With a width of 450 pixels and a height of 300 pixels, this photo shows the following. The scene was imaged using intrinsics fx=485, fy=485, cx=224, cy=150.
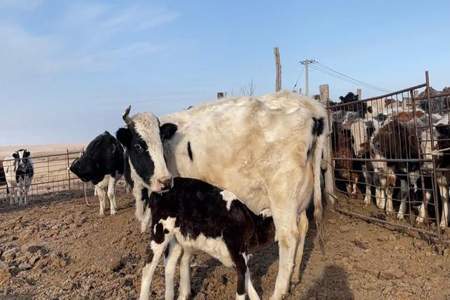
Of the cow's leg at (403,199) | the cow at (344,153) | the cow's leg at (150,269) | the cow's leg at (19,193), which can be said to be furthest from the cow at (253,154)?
the cow's leg at (19,193)

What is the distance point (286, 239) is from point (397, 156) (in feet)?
17.5

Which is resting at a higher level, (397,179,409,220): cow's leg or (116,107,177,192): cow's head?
(116,107,177,192): cow's head

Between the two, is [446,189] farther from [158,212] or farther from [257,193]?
[158,212]

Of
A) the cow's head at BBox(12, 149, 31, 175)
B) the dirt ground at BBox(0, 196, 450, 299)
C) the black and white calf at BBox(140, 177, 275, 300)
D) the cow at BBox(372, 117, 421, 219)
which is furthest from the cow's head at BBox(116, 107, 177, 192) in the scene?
the cow's head at BBox(12, 149, 31, 175)

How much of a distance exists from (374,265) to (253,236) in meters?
2.16

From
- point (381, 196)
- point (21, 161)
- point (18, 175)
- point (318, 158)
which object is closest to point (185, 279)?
point (318, 158)

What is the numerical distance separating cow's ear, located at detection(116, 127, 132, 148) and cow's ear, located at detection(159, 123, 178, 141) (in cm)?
43

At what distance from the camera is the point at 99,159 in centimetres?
1173

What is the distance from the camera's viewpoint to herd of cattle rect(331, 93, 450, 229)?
9.14 metres

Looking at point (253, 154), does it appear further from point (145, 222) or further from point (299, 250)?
point (145, 222)

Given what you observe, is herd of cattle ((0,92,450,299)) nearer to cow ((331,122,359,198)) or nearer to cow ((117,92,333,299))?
cow ((117,92,333,299))

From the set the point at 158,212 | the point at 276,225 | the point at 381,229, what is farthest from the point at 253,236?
the point at 381,229

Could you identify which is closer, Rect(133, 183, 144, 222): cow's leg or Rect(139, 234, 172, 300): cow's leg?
Rect(139, 234, 172, 300): cow's leg

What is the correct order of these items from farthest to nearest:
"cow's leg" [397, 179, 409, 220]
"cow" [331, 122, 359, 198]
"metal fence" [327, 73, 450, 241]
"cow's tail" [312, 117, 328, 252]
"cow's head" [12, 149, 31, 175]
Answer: "cow's head" [12, 149, 31, 175]
"cow" [331, 122, 359, 198]
"cow's leg" [397, 179, 409, 220]
"metal fence" [327, 73, 450, 241]
"cow's tail" [312, 117, 328, 252]
